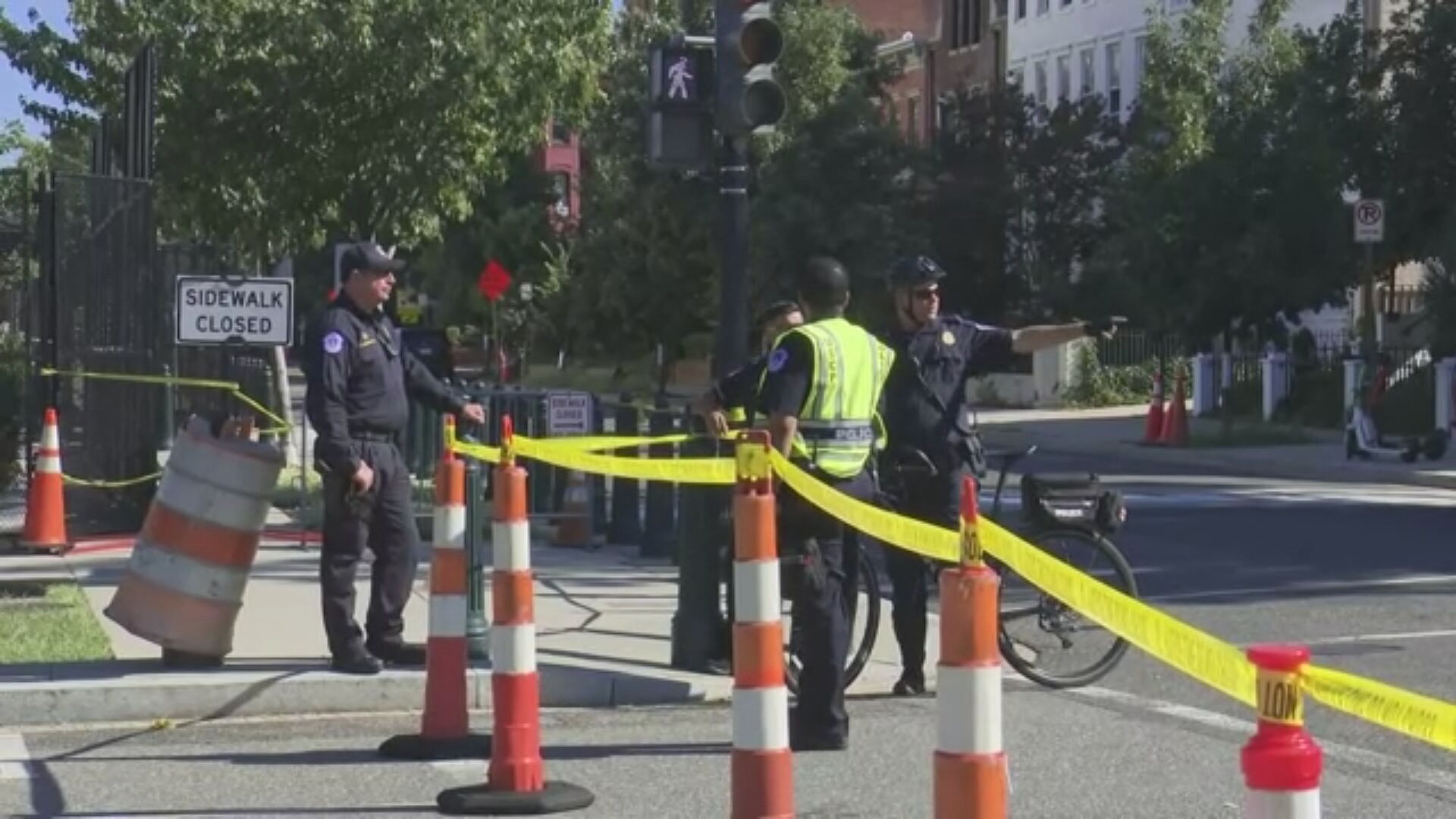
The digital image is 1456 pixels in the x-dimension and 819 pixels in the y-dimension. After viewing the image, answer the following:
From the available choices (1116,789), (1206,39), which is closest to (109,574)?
(1116,789)

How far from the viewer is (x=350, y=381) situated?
10.3 metres

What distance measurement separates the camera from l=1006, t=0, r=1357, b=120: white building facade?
5216 cm

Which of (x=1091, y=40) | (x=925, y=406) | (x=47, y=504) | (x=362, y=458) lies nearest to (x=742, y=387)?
(x=925, y=406)

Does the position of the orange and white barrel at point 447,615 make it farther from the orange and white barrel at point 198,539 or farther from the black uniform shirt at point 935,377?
the black uniform shirt at point 935,377

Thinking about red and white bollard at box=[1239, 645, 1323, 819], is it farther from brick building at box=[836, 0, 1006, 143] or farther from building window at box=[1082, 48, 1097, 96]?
brick building at box=[836, 0, 1006, 143]

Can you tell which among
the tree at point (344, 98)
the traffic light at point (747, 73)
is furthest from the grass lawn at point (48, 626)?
the tree at point (344, 98)

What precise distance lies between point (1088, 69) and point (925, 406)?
166 ft

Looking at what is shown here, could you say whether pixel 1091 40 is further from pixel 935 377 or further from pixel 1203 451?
pixel 935 377

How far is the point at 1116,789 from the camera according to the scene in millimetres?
8586

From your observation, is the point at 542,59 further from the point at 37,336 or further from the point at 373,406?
the point at 373,406

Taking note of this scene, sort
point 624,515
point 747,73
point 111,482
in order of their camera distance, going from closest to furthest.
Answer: point 747,73 → point 624,515 → point 111,482

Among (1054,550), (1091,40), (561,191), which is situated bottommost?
(1054,550)

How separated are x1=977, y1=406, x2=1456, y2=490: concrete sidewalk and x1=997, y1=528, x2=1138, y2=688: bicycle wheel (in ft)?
52.7

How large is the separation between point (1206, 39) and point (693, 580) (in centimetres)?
3807
